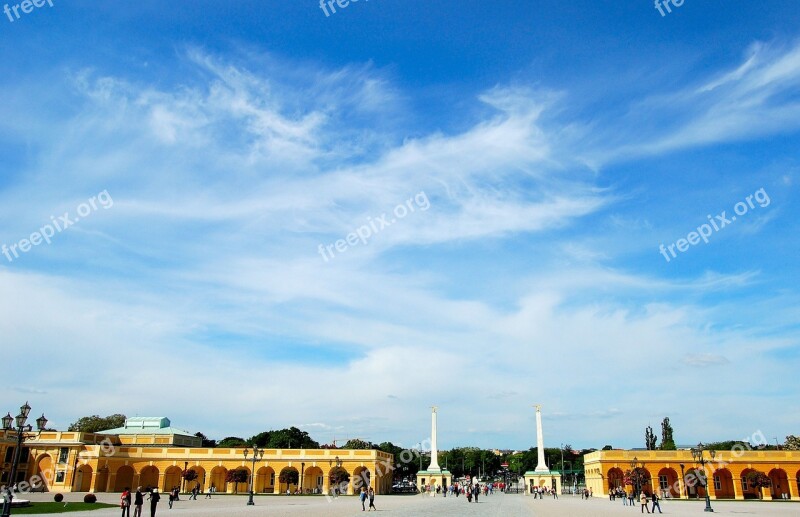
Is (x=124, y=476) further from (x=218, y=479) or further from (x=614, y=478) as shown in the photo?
(x=614, y=478)

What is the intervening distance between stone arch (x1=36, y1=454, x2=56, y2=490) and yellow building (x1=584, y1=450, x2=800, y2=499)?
5278 centimetres

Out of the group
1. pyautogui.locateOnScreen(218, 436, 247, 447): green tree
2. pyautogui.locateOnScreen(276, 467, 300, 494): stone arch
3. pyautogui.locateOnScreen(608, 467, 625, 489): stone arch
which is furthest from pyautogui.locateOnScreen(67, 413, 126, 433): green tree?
pyautogui.locateOnScreen(608, 467, 625, 489): stone arch

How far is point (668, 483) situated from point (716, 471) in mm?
4492

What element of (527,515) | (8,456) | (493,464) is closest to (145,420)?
(8,456)

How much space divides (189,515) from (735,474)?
50009 mm

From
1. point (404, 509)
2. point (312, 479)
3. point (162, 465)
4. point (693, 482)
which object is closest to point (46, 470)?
point (162, 465)

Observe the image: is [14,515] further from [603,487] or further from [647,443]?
[647,443]

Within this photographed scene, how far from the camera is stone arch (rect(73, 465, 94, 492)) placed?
57719 millimetres

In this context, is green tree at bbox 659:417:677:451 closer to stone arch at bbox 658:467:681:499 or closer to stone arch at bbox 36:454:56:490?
stone arch at bbox 658:467:681:499

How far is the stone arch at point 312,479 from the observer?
202 ft

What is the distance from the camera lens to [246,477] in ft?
196

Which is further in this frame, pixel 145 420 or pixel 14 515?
pixel 145 420

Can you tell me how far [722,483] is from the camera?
2238 inches

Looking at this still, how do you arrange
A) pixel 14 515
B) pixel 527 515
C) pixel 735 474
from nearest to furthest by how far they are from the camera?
pixel 14 515 → pixel 527 515 → pixel 735 474
